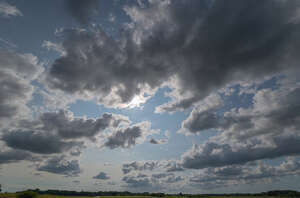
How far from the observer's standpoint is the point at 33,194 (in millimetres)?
166375

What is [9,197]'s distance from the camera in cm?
16825

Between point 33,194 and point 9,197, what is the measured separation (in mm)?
23095
